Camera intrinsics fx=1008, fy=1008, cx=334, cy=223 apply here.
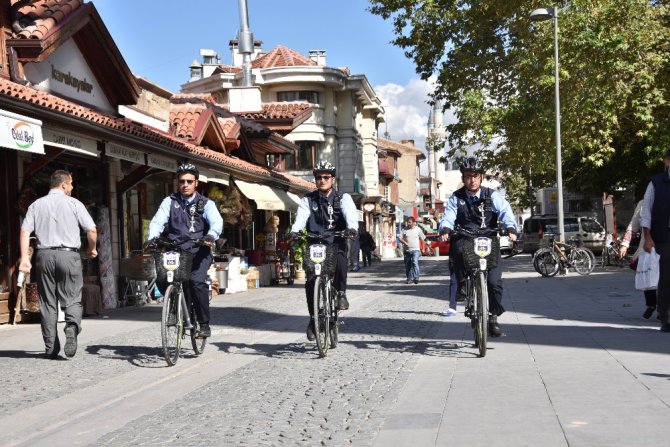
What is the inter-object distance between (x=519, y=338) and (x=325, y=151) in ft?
155

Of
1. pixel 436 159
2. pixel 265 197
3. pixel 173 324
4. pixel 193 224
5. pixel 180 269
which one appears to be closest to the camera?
pixel 173 324

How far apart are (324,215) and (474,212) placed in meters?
1.47

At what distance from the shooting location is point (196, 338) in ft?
32.6

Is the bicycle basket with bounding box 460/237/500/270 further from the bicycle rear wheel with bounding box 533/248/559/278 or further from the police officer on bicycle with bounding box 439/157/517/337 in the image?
the bicycle rear wheel with bounding box 533/248/559/278

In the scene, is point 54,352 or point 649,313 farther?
point 649,313

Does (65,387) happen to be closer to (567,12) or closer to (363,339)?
(363,339)

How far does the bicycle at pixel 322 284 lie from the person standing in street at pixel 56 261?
212cm

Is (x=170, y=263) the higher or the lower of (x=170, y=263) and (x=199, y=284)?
the higher

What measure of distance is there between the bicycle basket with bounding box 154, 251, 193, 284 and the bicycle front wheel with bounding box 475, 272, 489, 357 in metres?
2.69

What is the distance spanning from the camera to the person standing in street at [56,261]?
970 cm

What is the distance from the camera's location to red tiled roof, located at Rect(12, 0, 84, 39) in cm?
1558

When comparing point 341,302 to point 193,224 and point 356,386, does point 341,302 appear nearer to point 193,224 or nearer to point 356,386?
point 193,224

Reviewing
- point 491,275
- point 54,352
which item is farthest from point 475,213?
point 54,352

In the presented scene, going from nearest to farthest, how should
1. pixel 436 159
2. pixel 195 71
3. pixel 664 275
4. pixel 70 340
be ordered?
1. pixel 70 340
2. pixel 664 275
3. pixel 195 71
4. pixel 436 159
